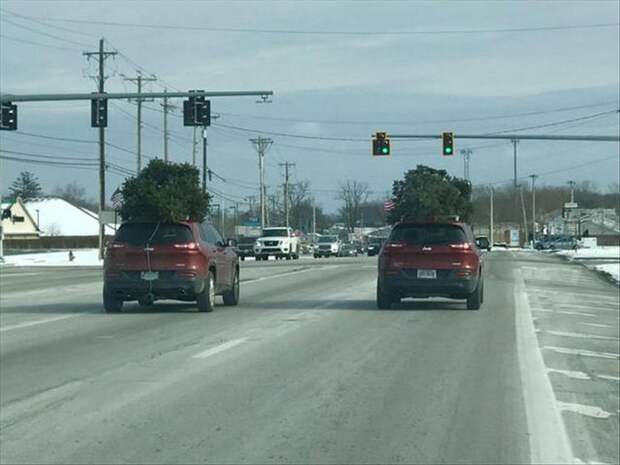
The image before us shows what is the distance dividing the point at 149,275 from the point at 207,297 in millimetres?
1314

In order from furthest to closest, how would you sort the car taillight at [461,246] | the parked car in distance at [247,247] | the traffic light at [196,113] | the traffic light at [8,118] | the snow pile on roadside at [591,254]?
the parked car in distance at [247,247]
the snow pile on roadside at [591,254]
the traffic light at [196,113]
the traffic light at [8,118]
the car taillight at [461,246]

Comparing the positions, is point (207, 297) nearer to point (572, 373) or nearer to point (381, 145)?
point (572, 373)

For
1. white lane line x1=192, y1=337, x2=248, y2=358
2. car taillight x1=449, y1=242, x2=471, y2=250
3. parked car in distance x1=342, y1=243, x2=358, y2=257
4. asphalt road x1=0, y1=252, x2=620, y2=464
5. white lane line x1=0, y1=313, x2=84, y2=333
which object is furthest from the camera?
parked car in distance x1=342, y1=243, x2=358, y2=257

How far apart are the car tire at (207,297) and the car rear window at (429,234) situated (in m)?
3.85

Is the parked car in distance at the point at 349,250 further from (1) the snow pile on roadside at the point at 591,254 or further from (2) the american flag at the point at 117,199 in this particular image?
(2) the american flag at the point at 117,199

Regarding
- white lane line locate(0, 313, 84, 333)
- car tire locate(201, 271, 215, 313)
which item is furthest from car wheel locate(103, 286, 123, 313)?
car tire locate(201, 271, 215, 313)

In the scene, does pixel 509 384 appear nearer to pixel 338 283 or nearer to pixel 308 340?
pixel 308 340

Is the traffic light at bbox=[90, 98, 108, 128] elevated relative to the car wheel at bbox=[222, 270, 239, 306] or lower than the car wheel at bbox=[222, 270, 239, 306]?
elevated

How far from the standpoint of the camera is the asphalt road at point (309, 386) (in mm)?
8586

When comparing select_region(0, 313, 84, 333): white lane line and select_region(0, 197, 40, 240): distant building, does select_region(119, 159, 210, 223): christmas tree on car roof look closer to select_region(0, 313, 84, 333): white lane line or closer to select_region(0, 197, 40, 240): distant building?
select_region(0, 313, 84, 333): white lane line

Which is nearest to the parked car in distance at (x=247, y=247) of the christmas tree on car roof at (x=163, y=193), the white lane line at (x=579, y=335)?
Result: the christmas tree on car roof at (x=163, y=193)

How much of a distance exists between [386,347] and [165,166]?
39.6 metres

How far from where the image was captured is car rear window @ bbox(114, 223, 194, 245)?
20.6 meters

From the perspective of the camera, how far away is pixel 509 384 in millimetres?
11852
